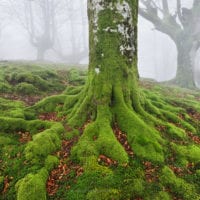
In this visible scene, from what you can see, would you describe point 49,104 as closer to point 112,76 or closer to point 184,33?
point 112,76

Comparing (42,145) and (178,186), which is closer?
(178,186)

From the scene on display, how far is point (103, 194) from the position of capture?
4977 millimetres

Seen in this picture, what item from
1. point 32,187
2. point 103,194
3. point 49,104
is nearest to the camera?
point 103,194

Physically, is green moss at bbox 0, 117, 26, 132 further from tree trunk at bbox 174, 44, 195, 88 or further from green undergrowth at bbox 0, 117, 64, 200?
tree trunk at bbox 174, 44, 195, 88

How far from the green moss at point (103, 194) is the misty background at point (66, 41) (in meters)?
40.3

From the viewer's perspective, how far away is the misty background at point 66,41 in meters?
49.4

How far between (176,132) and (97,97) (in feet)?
7.80

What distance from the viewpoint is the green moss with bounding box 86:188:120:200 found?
194 inches

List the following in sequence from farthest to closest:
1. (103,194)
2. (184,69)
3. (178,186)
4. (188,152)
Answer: (184,69) < (188,152) < (178,186) < (103,194)

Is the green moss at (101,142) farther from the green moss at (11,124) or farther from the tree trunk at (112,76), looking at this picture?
the green moss at (11,124)

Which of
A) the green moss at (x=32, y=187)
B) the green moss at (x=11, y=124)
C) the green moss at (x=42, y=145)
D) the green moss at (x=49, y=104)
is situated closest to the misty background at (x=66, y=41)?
the green moss at (x=49, y=104)

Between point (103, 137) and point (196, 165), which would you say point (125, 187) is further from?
point (196, 165)

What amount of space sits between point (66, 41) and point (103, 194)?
81683 millimetres

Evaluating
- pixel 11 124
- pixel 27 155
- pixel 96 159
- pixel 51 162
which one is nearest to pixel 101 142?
pixel 96 159
